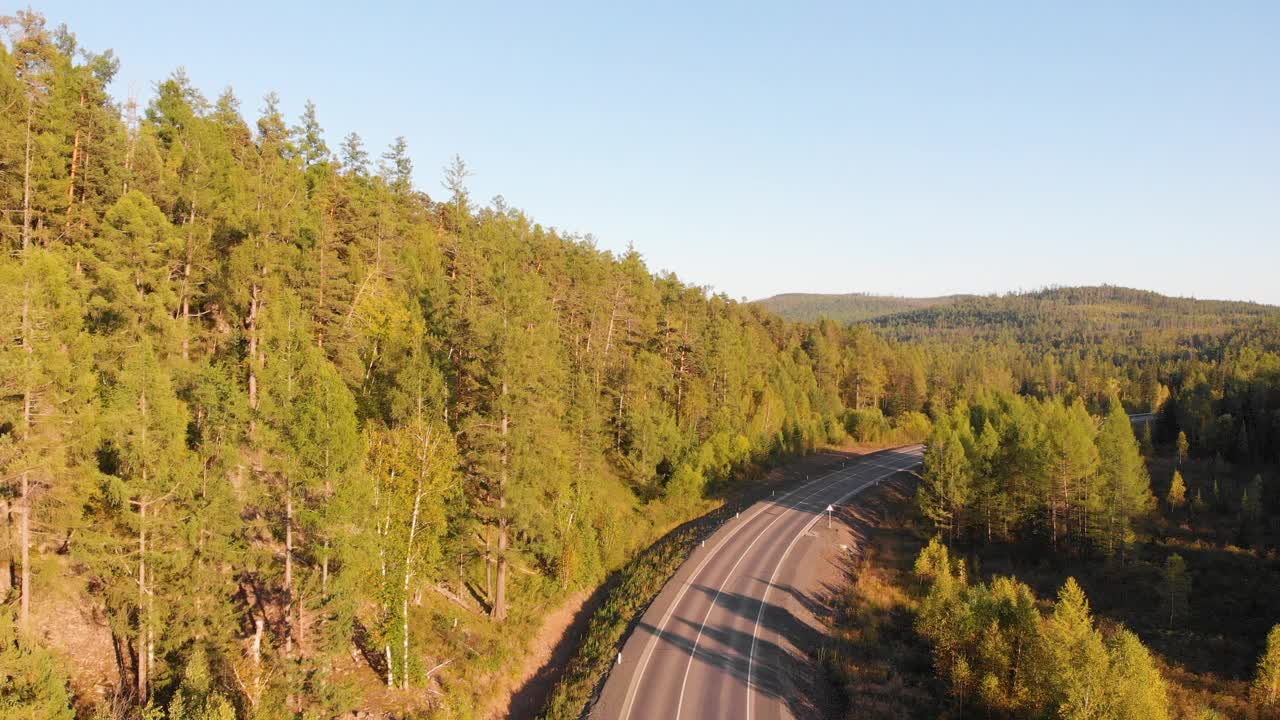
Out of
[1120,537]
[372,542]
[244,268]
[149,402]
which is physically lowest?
[1120,537]

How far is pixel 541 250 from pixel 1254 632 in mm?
62653

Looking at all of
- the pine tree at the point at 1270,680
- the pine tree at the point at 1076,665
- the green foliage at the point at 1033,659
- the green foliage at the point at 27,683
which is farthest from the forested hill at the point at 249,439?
the pine tree at the point at 1270,680

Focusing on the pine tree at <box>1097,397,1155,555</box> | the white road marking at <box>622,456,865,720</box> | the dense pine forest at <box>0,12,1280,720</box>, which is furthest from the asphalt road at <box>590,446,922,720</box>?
the pine tree at <box>1097,397,1155,555</box>

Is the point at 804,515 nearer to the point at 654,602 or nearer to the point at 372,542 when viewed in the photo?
the point at 654,602

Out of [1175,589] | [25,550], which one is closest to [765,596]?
[1175,589]

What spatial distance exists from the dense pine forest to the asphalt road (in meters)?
6.42

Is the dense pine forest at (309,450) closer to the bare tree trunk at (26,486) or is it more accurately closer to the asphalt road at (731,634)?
the bare tree trunk at (26,486)

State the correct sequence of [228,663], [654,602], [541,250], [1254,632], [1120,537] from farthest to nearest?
[541,250]
[1120,537]
[1254,632]
[654,602]
[228,663]

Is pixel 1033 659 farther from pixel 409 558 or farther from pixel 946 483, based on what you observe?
pixel 946 483

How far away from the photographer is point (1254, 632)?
42.6 metres

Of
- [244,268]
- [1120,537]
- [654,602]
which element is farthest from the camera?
[1120,537]

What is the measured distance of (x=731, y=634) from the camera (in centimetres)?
3388

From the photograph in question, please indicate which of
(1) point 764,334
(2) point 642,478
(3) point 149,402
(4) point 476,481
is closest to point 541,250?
(2) point 642,478

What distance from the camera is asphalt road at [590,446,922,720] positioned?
27672 mm
